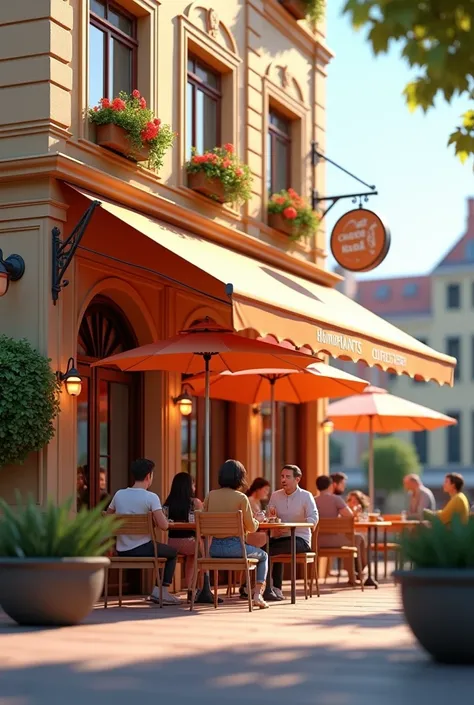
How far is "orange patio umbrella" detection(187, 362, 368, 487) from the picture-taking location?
1586cm

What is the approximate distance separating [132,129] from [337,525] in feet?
16.2

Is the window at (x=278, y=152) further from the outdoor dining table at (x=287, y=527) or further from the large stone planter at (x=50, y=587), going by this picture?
the large stone planter at (x=50, y=587)

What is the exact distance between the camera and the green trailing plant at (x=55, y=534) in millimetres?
9500

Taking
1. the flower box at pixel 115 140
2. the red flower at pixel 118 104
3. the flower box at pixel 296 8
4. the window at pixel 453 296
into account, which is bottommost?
the flower box at pixel 115 140

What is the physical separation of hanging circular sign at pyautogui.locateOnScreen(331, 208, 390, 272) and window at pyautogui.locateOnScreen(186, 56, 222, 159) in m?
2.16

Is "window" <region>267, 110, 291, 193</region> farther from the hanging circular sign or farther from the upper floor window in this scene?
the upper floor window

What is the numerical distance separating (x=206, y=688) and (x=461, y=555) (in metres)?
1.89

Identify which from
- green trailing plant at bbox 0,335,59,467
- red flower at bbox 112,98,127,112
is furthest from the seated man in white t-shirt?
red flower at bbox 112,98,127,112

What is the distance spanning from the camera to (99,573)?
9.62 m

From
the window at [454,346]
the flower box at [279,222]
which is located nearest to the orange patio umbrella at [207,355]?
the flower box at [279,222]

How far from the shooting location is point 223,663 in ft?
26.4

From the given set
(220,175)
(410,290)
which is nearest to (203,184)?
(220,175)

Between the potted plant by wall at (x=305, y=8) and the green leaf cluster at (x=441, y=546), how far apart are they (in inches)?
497

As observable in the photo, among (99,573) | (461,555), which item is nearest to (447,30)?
(461,555)
